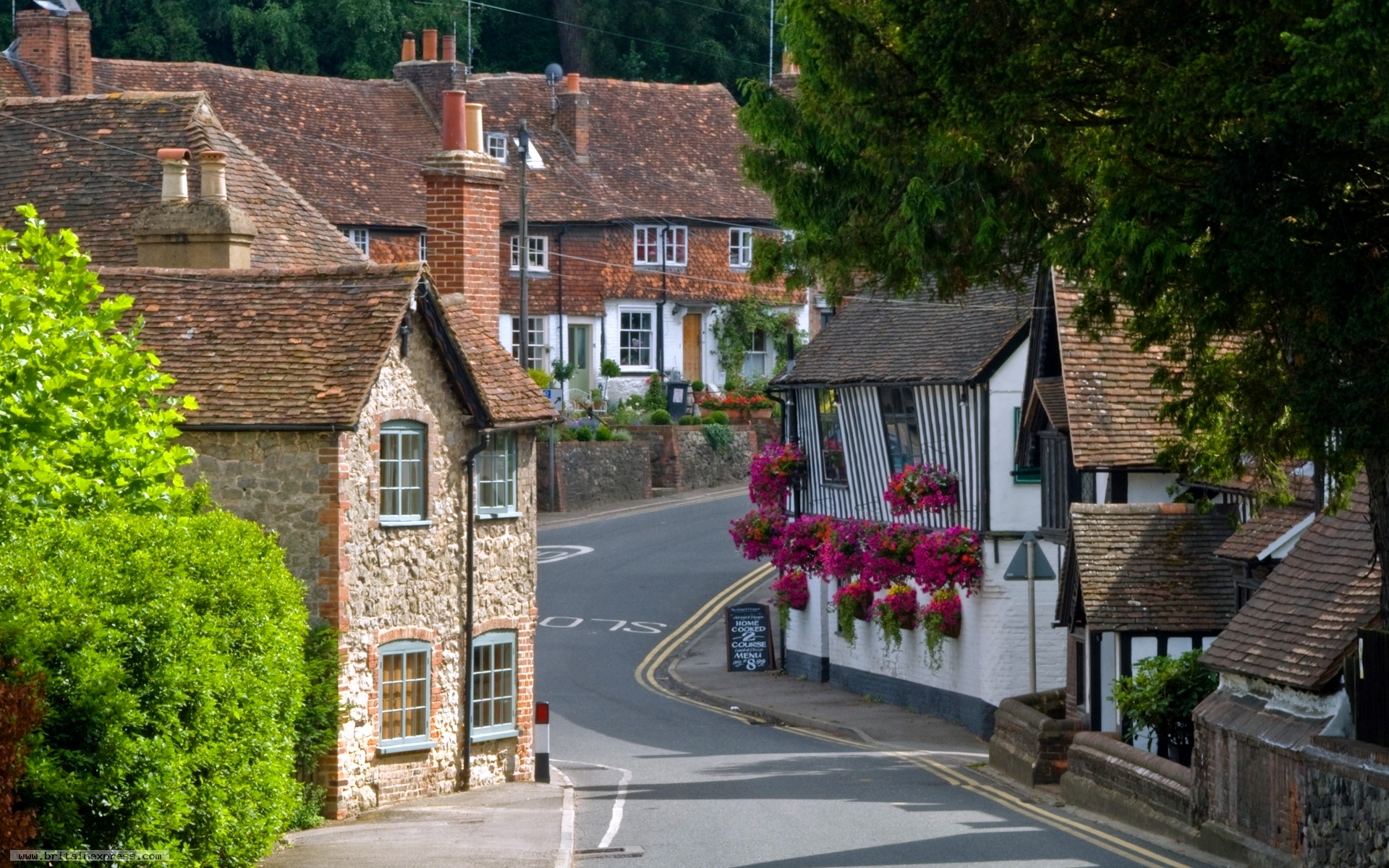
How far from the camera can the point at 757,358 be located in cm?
6200

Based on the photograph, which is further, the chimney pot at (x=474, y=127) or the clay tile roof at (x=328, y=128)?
the clay tile roof at (x=328, y=128)

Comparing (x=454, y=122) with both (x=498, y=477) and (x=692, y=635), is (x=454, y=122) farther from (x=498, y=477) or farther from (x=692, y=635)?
(x=692, y=635)

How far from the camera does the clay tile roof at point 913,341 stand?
3266cm

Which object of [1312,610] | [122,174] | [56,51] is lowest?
[1312,610]

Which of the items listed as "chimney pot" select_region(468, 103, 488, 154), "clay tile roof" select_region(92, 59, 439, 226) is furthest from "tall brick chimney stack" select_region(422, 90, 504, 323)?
"clay tile roof" select_region(92, 59, 439, 226)

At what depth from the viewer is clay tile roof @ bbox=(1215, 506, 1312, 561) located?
22766 millimetres

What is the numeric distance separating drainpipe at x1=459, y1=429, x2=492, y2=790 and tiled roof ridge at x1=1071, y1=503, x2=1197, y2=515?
835 cm

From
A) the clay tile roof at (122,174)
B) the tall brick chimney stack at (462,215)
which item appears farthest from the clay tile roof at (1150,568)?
the clay tile roof at (122,174)

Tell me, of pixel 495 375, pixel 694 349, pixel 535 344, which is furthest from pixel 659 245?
pixel 495 375

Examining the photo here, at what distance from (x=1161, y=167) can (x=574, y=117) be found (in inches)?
1883

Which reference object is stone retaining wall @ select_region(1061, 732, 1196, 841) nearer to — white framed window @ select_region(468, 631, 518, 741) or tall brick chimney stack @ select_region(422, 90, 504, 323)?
white framed window @ select_region(468, 631, 518, 741)

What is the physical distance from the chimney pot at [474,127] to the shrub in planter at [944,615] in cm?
1143

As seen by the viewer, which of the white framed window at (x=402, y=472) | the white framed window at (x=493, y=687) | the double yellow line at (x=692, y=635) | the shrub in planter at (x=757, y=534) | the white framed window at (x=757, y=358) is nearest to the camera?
the white framed window at (x=402, y=472)

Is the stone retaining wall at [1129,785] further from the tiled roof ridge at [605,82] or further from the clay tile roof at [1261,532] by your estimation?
the tiled roof ridge at [605,82]
